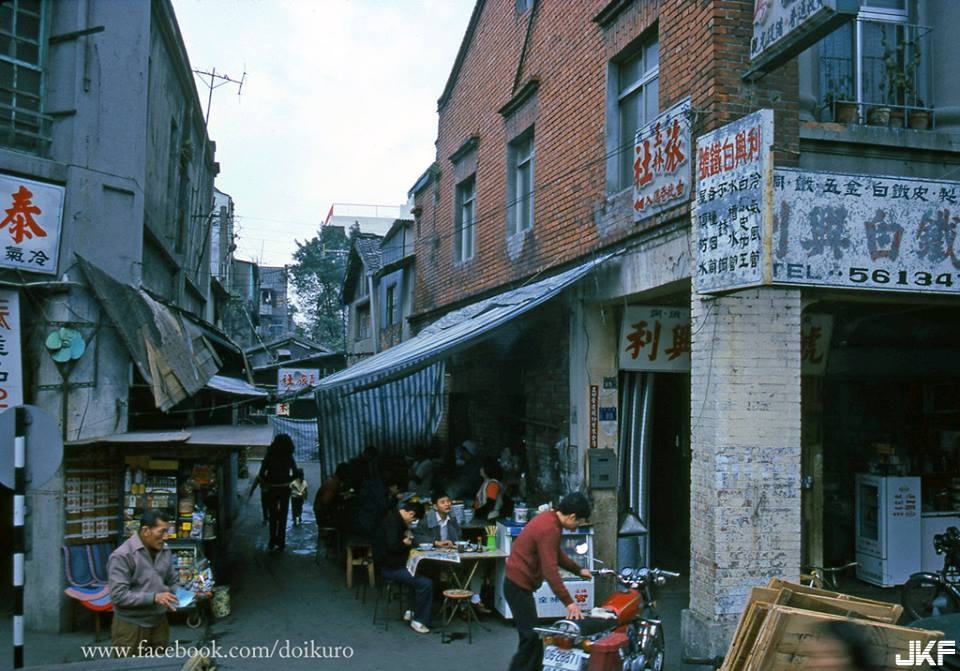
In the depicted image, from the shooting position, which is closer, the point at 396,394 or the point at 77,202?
the point at 77,202

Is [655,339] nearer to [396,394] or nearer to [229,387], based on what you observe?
[229,387]

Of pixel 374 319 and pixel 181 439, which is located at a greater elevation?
pixel 374 319

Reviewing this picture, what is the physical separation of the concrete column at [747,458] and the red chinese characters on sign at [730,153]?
1152 millimetres

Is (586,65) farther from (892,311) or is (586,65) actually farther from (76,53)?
(76,53)

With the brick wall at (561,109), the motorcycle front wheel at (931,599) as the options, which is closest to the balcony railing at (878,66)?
the brick wall at (561,109)

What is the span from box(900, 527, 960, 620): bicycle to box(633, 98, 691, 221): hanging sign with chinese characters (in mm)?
4533

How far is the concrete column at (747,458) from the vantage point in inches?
266

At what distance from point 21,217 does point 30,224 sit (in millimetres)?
114

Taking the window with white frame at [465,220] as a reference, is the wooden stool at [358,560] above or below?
below

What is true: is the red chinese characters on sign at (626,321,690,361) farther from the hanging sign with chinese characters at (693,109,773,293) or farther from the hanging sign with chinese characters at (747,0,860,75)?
the hanging sign with chinese characters at (747,0,860,75)

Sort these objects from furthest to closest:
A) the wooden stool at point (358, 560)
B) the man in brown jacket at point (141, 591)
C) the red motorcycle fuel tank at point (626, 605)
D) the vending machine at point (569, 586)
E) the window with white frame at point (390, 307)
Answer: the window with white frame at point (390, 307), the wooden stool at point (358, 560), the vending machine at point (569, 586), the red motorcycle fuel tank at point (626, 605), the man in brown jacket at point (141, 591)

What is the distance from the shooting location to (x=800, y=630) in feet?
15.9

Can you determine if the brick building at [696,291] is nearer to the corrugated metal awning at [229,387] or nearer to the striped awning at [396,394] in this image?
the striped awning at [396,394]

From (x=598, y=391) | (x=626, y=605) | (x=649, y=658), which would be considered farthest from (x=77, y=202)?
(x=649, y=658)
